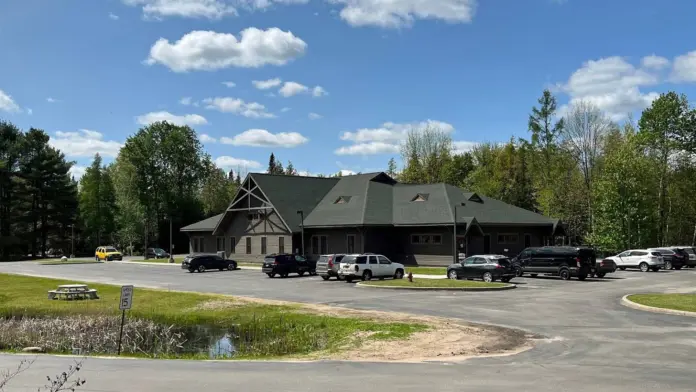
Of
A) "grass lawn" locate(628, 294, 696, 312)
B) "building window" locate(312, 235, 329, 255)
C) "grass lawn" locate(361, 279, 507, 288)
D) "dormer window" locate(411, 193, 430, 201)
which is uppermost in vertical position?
"dormer window" locate(411, 193, 430, 201)

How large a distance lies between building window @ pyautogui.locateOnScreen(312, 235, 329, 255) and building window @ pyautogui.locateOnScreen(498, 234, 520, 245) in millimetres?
14678

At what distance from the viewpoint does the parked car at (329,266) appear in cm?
3656

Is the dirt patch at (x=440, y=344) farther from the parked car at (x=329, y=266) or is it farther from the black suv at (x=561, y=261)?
the black suv at (x=561, y=261)

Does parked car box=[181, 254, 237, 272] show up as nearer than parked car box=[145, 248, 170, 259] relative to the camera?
Yes

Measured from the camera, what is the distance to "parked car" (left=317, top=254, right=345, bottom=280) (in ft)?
120

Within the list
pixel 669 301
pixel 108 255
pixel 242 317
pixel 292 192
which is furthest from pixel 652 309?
pixel 108 255

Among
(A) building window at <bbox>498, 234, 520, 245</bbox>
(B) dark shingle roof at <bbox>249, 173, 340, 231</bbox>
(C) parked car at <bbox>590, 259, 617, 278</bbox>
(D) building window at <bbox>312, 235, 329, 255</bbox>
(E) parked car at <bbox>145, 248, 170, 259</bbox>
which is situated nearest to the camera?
(C) parked car at <bbox>590, 259, 617, 278</bbox>

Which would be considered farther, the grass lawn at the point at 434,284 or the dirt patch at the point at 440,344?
the grass lawn at the point at 434,284

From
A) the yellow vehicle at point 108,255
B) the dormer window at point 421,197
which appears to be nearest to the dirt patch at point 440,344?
the dormer window at point 421,197

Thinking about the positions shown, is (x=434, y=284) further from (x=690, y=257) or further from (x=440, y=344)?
(x=690, y=257)

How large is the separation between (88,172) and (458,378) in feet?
342

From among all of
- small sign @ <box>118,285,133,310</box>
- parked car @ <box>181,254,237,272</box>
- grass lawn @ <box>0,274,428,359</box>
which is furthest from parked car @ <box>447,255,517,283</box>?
small sign @ <box>118,285,133,310</box>

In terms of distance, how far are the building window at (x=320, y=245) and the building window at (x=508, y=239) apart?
48.2 feet

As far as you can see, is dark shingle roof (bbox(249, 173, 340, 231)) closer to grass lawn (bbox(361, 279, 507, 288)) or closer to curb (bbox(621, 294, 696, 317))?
grass lawn (bbox(361, 279, 507, 288))
